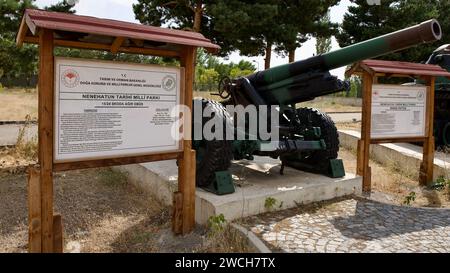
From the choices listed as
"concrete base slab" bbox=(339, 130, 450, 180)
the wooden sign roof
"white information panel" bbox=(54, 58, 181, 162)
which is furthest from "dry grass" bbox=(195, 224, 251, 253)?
"concrete base slab" bbox=(339, 130, 450, 180)

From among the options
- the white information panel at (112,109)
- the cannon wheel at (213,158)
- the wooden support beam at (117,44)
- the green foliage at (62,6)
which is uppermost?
the green foliage at (62,6)

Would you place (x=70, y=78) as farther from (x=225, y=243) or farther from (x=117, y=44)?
(x=225, y=243)

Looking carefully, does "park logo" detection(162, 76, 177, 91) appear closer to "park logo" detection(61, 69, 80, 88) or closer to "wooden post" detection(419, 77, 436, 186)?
"park logo" detection(61, 69, 80, 88)

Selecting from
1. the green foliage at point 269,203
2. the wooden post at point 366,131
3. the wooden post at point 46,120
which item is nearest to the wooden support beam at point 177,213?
the green foliage at point 269,203

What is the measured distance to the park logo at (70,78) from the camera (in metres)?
3.30

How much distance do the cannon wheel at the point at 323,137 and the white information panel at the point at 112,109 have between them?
2.54 m

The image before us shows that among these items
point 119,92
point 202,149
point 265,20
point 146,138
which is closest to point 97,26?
point 119,92

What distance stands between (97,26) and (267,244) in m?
2.36

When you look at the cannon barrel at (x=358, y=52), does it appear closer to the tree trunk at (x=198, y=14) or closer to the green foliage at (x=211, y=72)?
the tree trunk at (x=198, y=14)

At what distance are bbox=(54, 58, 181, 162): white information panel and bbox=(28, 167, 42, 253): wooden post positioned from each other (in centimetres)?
23

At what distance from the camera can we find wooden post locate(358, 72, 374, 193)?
584 cm

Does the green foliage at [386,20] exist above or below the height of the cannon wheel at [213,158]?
above

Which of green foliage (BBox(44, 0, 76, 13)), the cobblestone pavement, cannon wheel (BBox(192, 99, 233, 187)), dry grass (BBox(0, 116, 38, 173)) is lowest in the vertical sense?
the cobblestone pavement

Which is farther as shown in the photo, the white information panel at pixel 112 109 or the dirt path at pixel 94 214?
the dirt path at pixel 94 214
